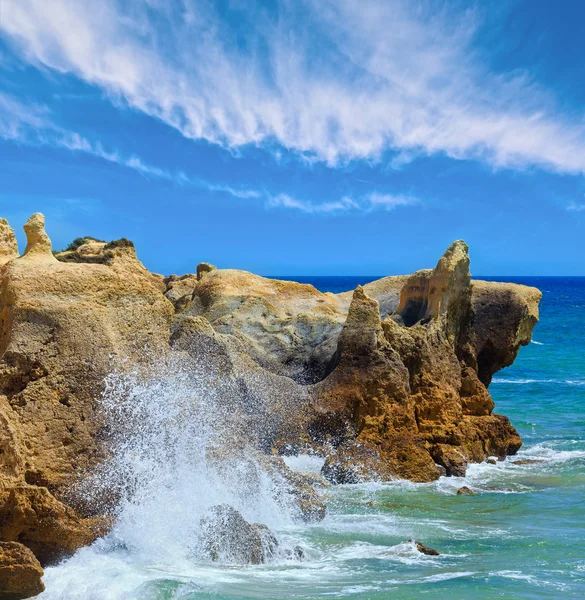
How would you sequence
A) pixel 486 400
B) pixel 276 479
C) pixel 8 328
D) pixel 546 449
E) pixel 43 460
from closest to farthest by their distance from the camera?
pixel 43 460 → pixel 8 328 → pixel 276 479 → pixel 486 400 → pixel 546 449

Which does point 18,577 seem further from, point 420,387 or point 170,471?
point 420,387

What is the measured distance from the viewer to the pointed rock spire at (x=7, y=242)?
10.9 meters

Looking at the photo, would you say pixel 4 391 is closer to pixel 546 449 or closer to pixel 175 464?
pixel 175 464

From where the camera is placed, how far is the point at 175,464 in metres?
8.15

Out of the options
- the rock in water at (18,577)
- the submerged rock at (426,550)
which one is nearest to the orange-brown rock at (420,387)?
the submerged rock at (426,550)

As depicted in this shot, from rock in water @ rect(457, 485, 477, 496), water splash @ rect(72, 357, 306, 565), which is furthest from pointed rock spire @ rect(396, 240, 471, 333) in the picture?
water splash @ rect(72, 357, 306, 565)

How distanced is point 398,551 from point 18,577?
3.99 metres

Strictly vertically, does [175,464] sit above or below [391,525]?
above

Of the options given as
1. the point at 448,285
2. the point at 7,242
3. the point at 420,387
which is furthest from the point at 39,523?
the point at 448,285

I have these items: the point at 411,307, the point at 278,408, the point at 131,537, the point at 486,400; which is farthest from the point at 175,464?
the point at 411,307

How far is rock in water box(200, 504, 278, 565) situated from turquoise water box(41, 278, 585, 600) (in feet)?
0.51

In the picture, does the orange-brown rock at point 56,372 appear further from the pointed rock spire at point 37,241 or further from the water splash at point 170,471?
the water splash at point 170,471

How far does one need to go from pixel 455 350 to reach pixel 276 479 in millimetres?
7171

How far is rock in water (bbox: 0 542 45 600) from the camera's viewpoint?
6.16 m
